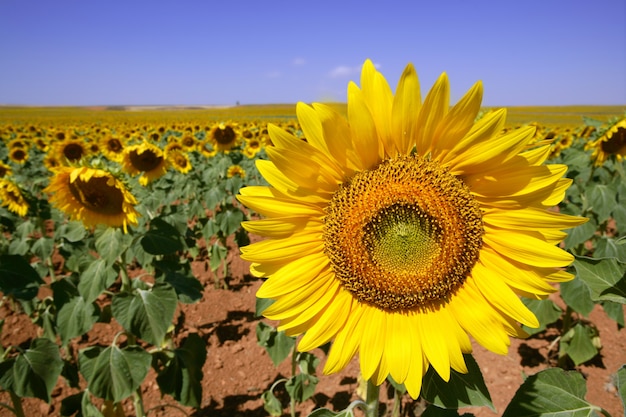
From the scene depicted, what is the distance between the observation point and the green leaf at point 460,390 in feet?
4.17

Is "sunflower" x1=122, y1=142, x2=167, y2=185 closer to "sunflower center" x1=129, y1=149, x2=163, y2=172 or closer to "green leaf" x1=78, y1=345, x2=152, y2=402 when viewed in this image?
"sunflower center" x1=129, y1=149, x2=163, y2=172

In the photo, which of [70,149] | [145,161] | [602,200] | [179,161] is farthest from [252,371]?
[70,149]

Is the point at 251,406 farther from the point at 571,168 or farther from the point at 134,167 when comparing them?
the point at 571,168

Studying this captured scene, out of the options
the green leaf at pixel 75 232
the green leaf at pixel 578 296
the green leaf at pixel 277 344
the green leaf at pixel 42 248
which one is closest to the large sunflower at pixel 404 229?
the green leaf at pixel 277 344

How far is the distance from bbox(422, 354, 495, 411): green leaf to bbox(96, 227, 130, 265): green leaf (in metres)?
2.30

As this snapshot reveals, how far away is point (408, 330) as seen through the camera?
1383 mm

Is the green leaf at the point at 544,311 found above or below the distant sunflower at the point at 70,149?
below

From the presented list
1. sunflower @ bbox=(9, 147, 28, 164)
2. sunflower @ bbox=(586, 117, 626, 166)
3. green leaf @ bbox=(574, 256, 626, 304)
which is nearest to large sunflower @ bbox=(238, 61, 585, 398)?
green leaf @ bbox=(574, 256, 626, 304)

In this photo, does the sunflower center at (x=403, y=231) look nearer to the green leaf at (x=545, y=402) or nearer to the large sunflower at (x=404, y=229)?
the large sunflower at (x=404, y=229)

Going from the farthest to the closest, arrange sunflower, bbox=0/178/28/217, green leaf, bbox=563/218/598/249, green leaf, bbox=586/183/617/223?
1. sunflower, bbox=0/178/28/217
2. green leaf, bbox=586/183/617/223
3. green leaf, bbox=563/218/598/249

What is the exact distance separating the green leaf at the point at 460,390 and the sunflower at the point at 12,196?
5.14 metres

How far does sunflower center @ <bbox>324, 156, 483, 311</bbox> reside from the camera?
54.2 inches

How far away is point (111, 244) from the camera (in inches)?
112

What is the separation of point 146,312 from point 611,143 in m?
4.90
